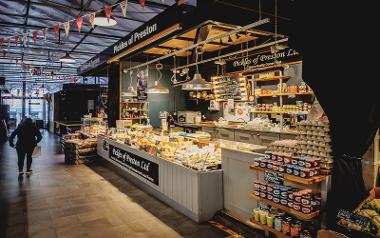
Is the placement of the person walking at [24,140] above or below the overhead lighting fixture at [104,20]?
below

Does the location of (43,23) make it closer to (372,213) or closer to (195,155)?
(195,155)

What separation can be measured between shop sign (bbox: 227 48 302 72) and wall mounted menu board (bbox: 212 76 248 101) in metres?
0.38

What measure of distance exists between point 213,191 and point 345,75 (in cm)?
280

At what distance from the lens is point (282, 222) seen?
348 centimetres

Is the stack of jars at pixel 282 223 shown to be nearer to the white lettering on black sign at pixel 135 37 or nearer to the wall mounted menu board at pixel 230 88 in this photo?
the white lettering on black sign at pixel 135 37

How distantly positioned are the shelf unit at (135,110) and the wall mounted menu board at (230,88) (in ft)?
9.96

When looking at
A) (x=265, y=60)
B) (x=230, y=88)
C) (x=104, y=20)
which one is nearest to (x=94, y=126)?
(x=230, y=88)

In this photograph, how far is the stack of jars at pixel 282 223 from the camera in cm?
333

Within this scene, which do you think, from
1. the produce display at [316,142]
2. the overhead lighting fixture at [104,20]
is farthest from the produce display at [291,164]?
the overhead lighting fixture at [104,20]

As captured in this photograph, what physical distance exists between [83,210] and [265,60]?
629cm

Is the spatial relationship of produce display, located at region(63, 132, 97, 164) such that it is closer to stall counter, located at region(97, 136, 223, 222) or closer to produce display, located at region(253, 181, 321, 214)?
stall counter, located at region(97, 136, 223, 222)

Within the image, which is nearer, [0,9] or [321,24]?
[321,24]

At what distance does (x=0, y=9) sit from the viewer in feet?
28.5

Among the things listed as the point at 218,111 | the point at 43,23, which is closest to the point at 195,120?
the point at 218,111
